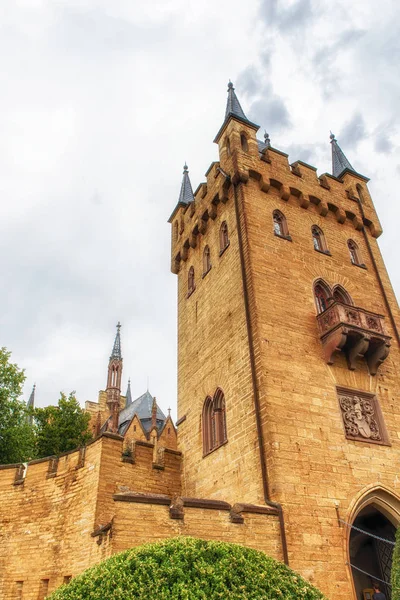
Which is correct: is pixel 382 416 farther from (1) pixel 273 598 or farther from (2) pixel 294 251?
(1) pixel 273 598

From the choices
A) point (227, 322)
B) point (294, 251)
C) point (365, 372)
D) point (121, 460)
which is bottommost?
point (121, 460)

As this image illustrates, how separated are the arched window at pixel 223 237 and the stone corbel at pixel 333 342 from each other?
188 inches

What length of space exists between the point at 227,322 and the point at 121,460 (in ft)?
15.9

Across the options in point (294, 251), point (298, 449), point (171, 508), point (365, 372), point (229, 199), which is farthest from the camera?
point (229, 199)

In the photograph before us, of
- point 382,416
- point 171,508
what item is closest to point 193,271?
point 382,416

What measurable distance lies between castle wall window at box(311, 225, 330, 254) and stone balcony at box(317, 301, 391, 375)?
3.29 metres

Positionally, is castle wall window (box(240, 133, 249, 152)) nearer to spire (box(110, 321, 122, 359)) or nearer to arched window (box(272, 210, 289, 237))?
arched window (box(272, 210, 289, 237))

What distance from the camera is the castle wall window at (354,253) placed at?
16950mm

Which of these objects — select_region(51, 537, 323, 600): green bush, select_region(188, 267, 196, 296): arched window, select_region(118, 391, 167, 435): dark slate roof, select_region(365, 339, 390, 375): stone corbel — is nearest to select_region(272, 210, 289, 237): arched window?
select_region(188, 267, 196, 296): arched window

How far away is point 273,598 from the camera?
20.6 feet

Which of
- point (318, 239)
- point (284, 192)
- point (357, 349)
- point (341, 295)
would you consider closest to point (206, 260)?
point (284, 192)

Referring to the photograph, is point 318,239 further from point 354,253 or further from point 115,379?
point 115,379

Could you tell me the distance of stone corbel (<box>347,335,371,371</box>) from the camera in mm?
13156

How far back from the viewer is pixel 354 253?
57.0ft
